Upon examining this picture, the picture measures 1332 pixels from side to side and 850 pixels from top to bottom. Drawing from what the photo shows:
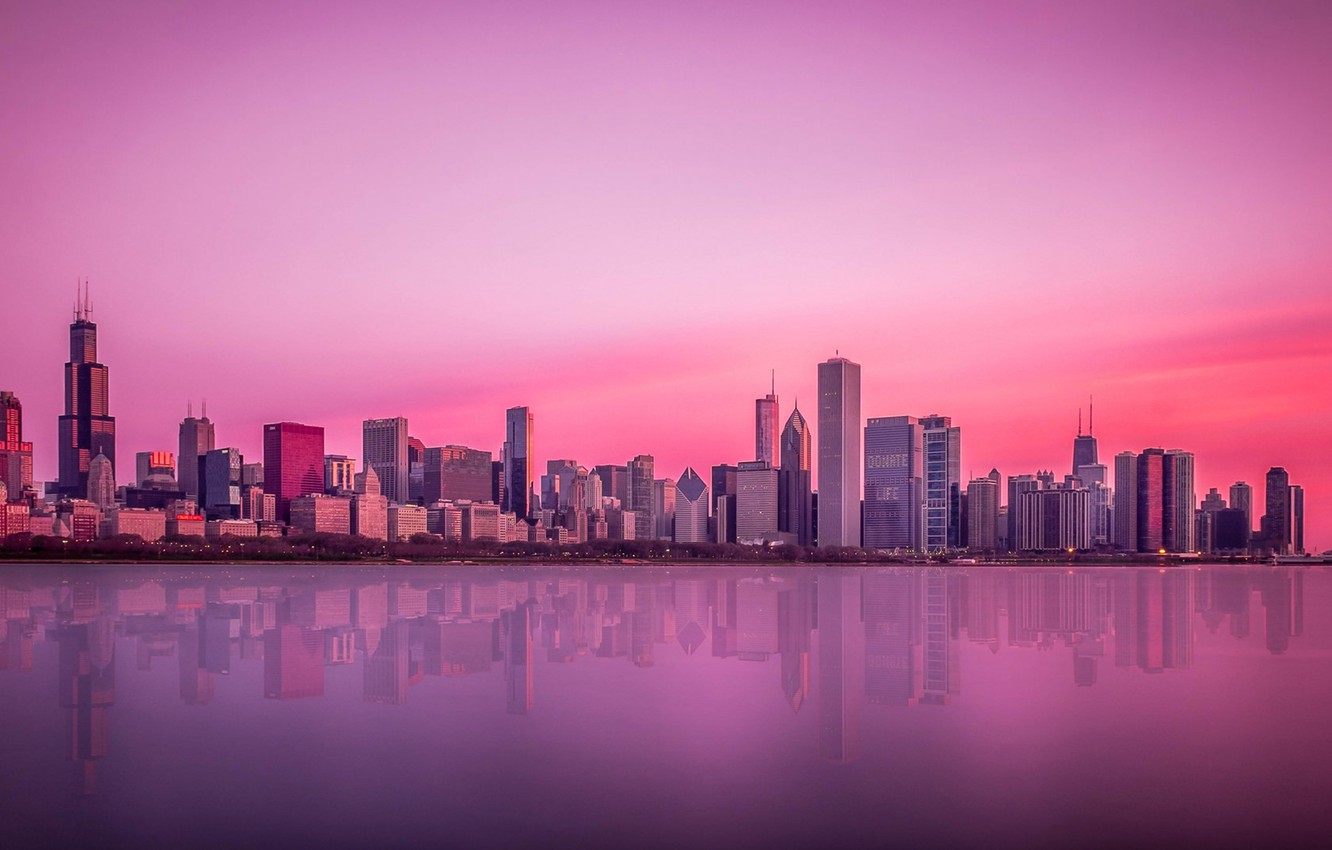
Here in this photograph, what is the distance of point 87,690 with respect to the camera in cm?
2494

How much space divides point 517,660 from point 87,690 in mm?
11646

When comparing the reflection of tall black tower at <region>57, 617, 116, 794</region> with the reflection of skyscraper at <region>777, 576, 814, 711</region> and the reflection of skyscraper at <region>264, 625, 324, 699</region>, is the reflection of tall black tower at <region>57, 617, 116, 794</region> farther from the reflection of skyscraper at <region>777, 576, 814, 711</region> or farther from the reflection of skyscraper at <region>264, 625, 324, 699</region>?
the reflection of skyscraper at <region>777, 576, 814, 711</region>

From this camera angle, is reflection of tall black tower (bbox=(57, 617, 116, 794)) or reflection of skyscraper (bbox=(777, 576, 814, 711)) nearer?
reflection of tall black tower (bbox=(57, 617, 116, 794))

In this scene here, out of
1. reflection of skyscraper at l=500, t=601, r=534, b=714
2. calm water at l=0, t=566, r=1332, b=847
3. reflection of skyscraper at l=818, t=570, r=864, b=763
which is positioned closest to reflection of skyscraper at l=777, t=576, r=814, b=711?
calm water at l=0, t=566, r=1332, b=847

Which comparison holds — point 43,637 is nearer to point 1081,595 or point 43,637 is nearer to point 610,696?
point 610,696

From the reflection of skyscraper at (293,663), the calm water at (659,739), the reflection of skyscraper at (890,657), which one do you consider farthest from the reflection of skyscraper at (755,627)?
the reflection of skyscraper at (293,663)

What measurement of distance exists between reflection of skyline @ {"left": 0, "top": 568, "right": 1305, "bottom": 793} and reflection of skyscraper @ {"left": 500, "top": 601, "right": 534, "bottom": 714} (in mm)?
85

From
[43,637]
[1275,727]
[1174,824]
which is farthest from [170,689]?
[1275,727]

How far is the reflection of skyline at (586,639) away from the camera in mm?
25125

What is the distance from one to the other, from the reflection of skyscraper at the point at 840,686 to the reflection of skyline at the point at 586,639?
77mm

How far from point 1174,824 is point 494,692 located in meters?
15.8

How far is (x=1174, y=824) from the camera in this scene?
1380cm

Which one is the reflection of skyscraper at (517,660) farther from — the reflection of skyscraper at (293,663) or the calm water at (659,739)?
the reflection of skyscraper at (293,663)

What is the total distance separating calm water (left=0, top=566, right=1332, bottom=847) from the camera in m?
13.7
